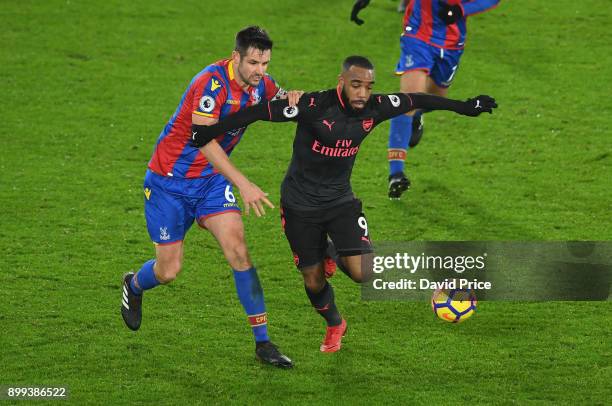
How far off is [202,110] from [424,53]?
4203 mm

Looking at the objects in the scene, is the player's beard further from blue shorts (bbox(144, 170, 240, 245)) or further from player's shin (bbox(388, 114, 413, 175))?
player's shin (bbox(388, 114, 413, 175))

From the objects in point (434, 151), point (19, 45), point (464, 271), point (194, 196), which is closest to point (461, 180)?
point (434, 151)

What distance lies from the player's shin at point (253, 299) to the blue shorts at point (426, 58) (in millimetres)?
4147

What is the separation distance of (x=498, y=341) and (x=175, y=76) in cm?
735

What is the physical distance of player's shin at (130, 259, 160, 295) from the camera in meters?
8.62

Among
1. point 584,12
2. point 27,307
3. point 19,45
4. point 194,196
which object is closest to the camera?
point 194,196

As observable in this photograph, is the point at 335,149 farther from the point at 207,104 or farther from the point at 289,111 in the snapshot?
the point at 207,104

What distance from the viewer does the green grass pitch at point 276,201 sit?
8.02 meters

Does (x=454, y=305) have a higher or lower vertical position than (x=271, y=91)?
lower

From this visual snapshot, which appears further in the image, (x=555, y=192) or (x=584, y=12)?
(x=584, y=12)

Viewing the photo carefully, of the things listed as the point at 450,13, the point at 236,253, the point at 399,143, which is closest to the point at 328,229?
the point at 236,253

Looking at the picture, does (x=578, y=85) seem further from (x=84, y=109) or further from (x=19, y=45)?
(x=19, y=45)

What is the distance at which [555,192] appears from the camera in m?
11.6

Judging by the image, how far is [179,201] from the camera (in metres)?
8.42
